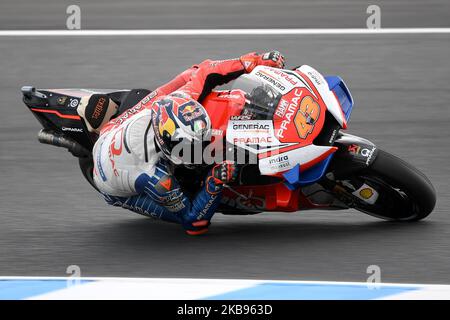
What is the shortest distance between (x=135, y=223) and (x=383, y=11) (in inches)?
212

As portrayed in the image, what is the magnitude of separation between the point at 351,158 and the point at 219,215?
136 centimetres

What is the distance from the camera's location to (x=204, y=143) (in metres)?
6.41

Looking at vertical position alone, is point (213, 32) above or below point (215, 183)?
above

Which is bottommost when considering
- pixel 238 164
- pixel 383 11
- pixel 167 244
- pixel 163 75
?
pixel 167 244

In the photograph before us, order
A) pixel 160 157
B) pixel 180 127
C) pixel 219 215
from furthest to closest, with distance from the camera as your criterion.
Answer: pixel 219 215, pixel 160 157, pixel 180 127

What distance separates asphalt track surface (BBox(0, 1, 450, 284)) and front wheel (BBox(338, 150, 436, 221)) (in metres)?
0.11

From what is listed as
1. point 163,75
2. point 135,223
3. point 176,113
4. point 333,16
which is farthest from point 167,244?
point 333,16

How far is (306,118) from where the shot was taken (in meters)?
6.35

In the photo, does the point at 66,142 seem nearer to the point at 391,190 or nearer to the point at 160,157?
the point at 160,157

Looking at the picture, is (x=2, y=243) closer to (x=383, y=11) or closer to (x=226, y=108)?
(x=226, y=108)

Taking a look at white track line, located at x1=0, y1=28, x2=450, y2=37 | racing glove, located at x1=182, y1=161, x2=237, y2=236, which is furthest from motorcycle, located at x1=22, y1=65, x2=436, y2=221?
white track line, located at x1=0, y1=28, x2=450, y2=37

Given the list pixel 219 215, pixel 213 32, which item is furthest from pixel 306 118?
pixel 213 32

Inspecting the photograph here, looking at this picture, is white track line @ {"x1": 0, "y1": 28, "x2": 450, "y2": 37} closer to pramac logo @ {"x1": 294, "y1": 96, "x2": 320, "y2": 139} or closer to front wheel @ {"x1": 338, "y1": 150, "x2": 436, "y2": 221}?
front wheel @ {"x1": 338, "y1": 150, "x2": 436, "y2": 221}

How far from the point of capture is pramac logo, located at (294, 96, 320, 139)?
6336 millimetres
